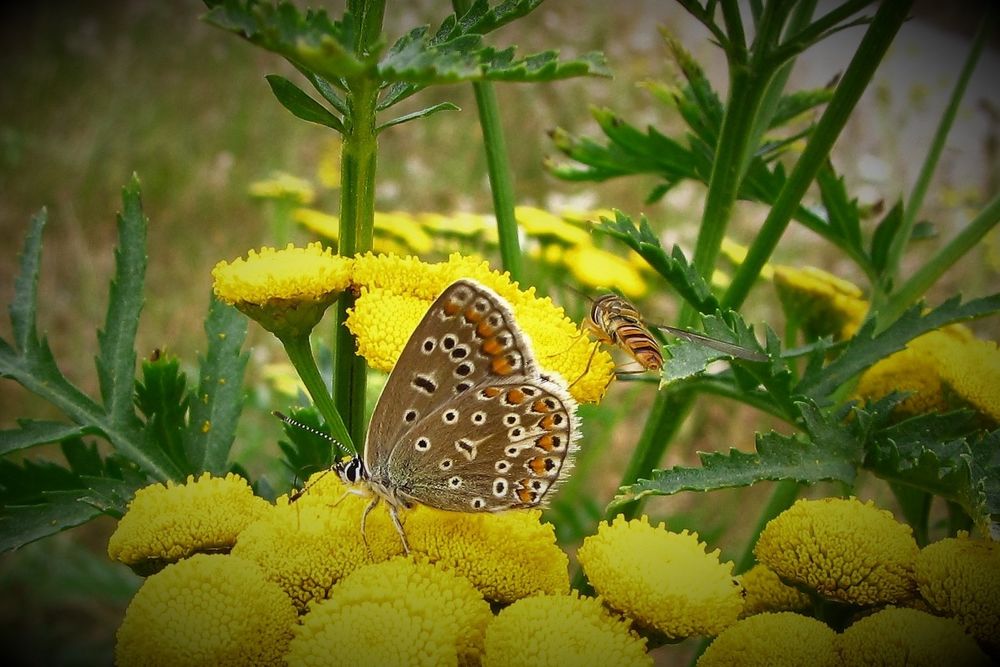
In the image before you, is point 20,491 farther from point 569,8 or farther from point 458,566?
point 569,8

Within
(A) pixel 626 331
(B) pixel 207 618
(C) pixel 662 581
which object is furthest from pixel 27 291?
(C) pixel 662 581

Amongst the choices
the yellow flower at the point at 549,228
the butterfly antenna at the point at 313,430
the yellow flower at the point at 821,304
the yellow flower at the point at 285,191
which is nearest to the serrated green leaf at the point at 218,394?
the butterfly antenna at the point at 313,430

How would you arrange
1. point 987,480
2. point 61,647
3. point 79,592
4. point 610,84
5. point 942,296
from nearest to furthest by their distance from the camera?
point 987,480 → point 79,592 → point 61,647 → point 942,296 → point 610,84

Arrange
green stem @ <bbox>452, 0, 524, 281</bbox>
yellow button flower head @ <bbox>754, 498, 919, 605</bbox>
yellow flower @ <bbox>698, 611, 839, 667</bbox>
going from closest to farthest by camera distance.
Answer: yellow flower @ <bbox>698, 611, 839, 667</bbox>, yellow button flower head @ <bbox>754, 498, 919, 605</bbox>, green stem @ <bbox>452, 0, 524, 281</bbox>

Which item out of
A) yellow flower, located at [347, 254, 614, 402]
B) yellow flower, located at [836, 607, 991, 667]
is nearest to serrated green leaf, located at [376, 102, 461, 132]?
yellow flower, located at [347, 254, 614, 402]

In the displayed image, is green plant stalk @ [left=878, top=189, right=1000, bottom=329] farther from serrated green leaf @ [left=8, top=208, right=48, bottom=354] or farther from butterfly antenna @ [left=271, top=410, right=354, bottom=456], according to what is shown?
serrated green leaf @ [left=8, top=208, right=48, bottom=354]

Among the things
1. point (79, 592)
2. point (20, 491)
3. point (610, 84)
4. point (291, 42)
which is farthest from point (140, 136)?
point (291, 42)
